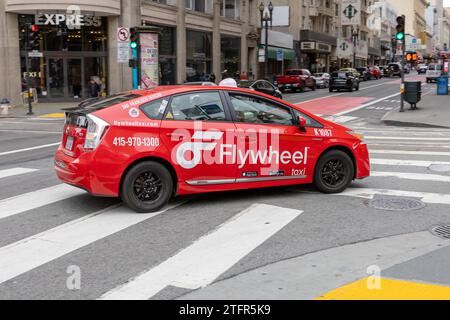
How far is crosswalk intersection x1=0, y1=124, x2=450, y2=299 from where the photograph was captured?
488 centimetres

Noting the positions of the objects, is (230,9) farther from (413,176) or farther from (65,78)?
(413,176)

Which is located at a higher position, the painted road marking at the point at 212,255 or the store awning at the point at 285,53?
the store awning at the point at 285,53

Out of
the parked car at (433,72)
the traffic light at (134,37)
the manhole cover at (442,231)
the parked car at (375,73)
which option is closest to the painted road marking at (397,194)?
the manhole cover at (442,231)

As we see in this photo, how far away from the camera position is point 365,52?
97312 millimetres

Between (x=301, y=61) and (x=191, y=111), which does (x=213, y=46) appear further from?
(x=191, y=111)

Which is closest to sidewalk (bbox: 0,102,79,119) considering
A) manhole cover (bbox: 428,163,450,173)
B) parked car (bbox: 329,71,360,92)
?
manhole cover (bbox: 428,163,450,173)

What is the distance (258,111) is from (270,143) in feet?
1.63

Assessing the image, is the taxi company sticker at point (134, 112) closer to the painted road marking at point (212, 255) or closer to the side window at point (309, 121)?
the painted road marking at point (212, 255)

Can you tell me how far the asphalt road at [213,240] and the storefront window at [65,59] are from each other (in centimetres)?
2370

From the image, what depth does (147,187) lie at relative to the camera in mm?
7141

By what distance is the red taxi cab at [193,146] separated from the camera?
6.90 meters

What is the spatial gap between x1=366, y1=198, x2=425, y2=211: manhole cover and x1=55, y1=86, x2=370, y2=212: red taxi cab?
2.28 feet

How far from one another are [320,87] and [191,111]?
4454 centimetres

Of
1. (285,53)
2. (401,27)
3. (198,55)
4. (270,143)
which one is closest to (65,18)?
(198,55)
